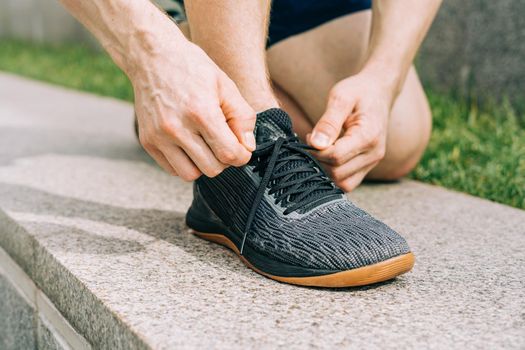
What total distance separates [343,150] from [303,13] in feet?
2.59

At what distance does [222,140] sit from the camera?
1.05 m

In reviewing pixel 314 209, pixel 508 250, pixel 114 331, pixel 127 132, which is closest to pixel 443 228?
pixel 508 250

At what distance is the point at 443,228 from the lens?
4.93 feet

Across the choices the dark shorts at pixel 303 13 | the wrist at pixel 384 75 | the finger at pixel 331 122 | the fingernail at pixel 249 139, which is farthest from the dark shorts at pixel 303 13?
the fingernail at pixel 249 139

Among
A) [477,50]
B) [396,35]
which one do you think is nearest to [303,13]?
[396,35]

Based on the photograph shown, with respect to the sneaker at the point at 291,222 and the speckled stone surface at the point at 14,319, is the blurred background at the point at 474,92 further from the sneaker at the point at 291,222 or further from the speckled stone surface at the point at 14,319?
the speckled stone surface at the point at 14,319

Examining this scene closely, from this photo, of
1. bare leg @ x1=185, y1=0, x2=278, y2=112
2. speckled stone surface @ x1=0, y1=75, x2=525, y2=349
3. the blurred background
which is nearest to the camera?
speckled stone surface @ x1=0, y1=75, x2=525, y2=349

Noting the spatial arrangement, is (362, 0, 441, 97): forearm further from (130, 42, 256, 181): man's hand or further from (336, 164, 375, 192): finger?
(130, 42, 256, 181): man's hand

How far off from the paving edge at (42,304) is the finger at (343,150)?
0.60 meters

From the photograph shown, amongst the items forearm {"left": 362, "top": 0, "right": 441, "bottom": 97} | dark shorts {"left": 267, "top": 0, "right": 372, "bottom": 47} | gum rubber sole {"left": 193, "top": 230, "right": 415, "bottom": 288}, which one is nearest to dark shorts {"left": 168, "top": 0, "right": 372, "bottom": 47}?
dark shorts {"left": 267, "top": 0, "right": 372, "bottom": 47}

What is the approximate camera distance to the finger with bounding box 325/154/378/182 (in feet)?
4.64

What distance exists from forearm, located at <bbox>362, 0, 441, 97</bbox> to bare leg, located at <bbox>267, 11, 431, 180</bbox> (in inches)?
11.0

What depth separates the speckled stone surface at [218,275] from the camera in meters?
0.94

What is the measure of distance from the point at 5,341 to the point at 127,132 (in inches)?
56.1
